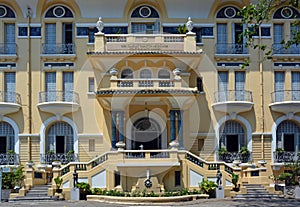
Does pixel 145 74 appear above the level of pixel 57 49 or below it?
below

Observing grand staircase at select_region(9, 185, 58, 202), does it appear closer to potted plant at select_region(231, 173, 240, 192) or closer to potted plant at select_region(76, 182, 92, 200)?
potted plant at select_region(76, 182, 92, 200)

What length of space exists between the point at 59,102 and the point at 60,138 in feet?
7.58

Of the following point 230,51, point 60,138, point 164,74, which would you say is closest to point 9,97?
point 60,138

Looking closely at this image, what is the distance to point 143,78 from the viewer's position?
103ft

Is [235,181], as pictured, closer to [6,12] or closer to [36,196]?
[36,196]

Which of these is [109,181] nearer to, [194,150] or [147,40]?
[194,150]

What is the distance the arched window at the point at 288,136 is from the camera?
32.8m

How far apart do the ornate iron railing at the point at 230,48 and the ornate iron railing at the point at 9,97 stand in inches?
470

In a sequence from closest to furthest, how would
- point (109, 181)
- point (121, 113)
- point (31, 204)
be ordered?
point (31, 204) < point (109, 181) < point (121, 113)

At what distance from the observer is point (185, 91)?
29188 millimetres

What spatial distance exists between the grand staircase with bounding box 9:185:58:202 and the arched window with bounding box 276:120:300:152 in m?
13.7

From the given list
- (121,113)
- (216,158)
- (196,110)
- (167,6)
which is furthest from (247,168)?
(167,6)

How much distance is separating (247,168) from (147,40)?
29.5ft

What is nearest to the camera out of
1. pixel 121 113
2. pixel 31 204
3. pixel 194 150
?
pixel 31 204
